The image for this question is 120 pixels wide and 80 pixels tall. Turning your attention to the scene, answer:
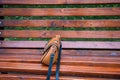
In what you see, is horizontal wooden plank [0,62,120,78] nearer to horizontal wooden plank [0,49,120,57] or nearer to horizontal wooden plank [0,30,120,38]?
horizontal wooden plank [0,49,120,57]

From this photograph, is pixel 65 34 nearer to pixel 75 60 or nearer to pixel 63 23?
pixel 63 23

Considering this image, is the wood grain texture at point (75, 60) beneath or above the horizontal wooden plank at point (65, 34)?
beneath

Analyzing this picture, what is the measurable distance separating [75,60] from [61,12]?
615 mm

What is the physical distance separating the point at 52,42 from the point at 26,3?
2.30 feet

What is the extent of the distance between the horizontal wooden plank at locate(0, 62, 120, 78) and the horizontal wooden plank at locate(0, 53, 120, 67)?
0.21ft

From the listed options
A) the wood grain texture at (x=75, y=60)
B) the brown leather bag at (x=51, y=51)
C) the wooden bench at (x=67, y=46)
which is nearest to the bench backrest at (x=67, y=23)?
the wooden bench at (x=67, y=46)

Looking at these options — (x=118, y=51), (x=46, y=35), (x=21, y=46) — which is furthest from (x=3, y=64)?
(x=118, y=51)

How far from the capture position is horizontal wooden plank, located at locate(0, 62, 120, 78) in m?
2.13

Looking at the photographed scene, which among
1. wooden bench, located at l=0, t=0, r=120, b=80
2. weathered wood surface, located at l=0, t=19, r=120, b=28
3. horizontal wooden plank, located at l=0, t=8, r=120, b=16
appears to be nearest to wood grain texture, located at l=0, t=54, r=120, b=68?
wooden bench, located at l=0, t=0, r=120, b=80

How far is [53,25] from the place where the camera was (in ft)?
8.76

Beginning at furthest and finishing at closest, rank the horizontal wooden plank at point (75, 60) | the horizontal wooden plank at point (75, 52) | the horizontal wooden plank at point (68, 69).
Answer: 1. the horizontal wooden plank at point (75, 52)
2. the horizontal wooden plank at point (75, 60)
3. the horizontal wooden plank at point (68, 69)

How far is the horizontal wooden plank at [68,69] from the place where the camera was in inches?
83.8

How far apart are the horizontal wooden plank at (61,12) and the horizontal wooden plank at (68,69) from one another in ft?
2.21

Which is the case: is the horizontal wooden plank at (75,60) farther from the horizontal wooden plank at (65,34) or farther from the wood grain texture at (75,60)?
the horizontal wooden plank at (65,34)
